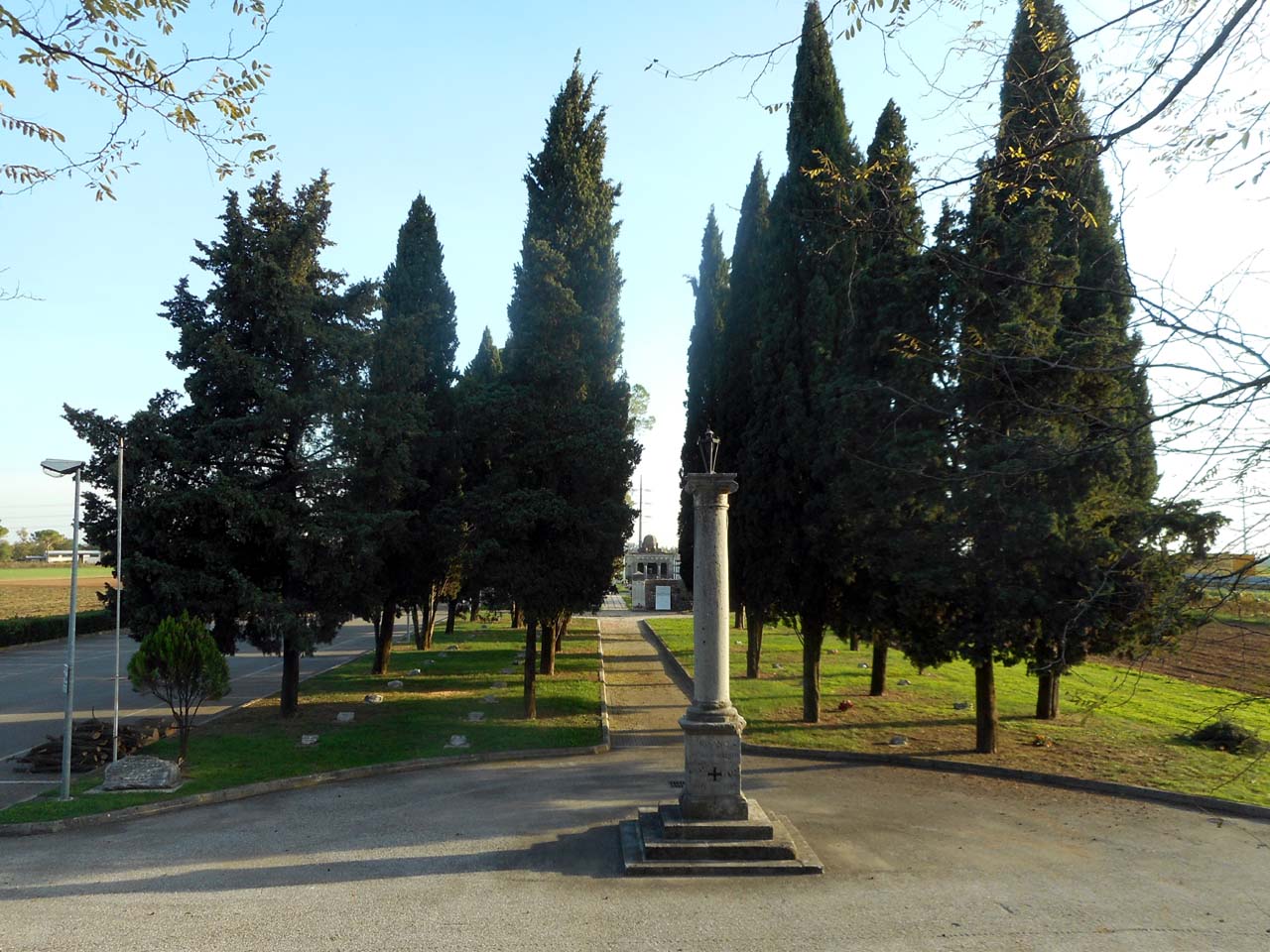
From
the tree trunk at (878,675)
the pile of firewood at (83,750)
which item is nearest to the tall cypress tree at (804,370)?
the tree trunk at (878,675)

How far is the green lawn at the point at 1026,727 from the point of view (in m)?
13.1

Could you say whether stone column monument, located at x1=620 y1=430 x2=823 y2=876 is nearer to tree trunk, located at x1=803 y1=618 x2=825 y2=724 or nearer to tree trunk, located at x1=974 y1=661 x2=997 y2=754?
tree trunk, located at x1=974 y1=661 x2=997 y2=754

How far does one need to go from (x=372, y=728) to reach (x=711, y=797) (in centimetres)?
946

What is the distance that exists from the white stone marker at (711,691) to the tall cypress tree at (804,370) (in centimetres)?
583

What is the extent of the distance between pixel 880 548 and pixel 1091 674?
16267mm

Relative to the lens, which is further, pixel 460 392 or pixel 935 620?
pixel 460 392

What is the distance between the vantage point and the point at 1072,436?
7363 millimetres

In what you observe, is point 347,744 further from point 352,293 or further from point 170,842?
point 352,293

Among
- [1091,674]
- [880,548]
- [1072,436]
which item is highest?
[1072,436]

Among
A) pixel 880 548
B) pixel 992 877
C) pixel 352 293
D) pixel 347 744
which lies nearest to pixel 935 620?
pixel 880 548

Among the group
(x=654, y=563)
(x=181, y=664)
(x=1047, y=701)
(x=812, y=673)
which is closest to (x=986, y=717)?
(x=812, y=673)

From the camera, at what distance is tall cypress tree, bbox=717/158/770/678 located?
1811 cm

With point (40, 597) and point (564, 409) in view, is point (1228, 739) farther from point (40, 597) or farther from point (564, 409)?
point (40, 597)

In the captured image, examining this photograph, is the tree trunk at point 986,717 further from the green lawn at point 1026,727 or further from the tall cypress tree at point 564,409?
the tall cypress tree at point 564,409
